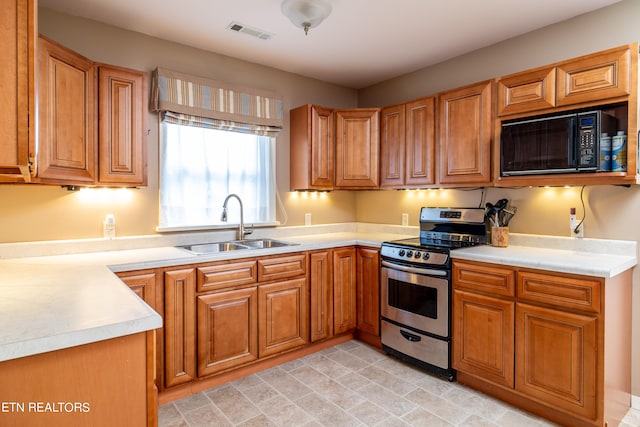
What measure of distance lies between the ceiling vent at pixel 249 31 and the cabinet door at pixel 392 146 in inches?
51.0

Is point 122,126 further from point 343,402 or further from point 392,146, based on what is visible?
point 343,402

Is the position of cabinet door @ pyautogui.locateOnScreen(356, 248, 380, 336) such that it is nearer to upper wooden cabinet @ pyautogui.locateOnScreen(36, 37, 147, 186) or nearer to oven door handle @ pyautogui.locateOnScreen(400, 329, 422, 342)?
oven door handle @ pyautogui.locateOnScreen(400, 329, 422, 342)

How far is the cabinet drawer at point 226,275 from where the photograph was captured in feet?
8.39

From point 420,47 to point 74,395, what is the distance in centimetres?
326

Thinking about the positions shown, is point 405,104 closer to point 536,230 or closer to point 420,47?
point 420,47

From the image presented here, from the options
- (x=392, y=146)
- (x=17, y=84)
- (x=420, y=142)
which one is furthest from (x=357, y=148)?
(x=17, y=84)

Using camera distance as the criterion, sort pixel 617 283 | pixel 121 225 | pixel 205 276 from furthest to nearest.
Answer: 1. pixel 121 225
2. pixel 205 276
3. pixel 617 283

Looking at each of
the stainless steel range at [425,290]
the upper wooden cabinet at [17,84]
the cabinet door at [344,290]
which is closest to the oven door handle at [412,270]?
the stainless steel range at [425,290]

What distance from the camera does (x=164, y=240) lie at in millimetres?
Answer: 2975

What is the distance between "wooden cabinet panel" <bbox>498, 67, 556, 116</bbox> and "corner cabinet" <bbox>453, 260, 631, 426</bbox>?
1104mm

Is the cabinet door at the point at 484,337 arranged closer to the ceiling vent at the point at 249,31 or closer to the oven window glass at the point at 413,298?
the oven window glass at the point at 413,298

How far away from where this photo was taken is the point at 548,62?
2.77 m

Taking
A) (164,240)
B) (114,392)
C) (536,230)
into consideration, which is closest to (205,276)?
(164,240)

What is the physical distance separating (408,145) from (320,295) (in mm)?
1563
